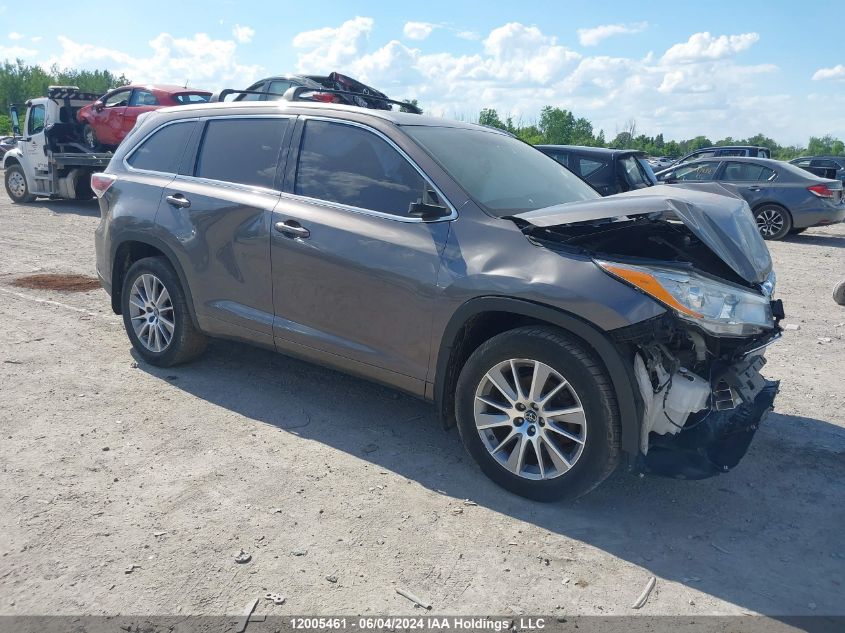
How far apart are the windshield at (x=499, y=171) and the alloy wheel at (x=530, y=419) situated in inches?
35.7

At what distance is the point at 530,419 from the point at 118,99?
14439mm

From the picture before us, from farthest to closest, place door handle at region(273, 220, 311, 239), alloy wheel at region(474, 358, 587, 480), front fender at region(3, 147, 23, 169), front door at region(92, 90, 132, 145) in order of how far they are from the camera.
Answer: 1. front fender at region(3, 147, 23, 169)
2. front door at region(92, 90, 132, 145)
3. door handle at region(273, 220, 311, 239)
4. alloy wheel at region(474, 358, 587, 480)

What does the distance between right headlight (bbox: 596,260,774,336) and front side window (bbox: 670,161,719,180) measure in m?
11.9

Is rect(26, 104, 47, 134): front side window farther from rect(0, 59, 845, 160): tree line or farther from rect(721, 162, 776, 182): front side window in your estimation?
rect(0, 59, 845, 160): tree line

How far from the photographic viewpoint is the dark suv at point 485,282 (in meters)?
3.38

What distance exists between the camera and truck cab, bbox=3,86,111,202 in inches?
621

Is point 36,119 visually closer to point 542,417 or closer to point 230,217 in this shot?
point 230,217

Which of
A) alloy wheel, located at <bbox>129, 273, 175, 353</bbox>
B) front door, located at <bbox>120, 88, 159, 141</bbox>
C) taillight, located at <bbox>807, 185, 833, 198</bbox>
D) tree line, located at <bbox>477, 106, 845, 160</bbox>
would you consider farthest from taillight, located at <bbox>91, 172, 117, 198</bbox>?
tree line, located at <bbox>477, 106, 845, 160</bbox>

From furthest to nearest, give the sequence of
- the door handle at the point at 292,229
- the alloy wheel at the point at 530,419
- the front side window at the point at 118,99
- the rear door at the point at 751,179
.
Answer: the front side window at the point at 118,99 → the rear door at the point at 751,179 → the door handle at the point at 292,229 → the alloy wheel at the point at 530,419

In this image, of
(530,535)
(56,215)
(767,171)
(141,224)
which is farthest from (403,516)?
(56,215)

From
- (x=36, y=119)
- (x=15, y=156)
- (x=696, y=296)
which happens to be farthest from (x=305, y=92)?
(x=15, y=156)

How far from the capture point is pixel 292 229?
4379mm

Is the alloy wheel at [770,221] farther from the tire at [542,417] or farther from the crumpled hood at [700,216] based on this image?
the tire at [542,417]

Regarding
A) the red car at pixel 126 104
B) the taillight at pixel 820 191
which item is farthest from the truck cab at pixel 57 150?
the taillight at pixel 820 191
